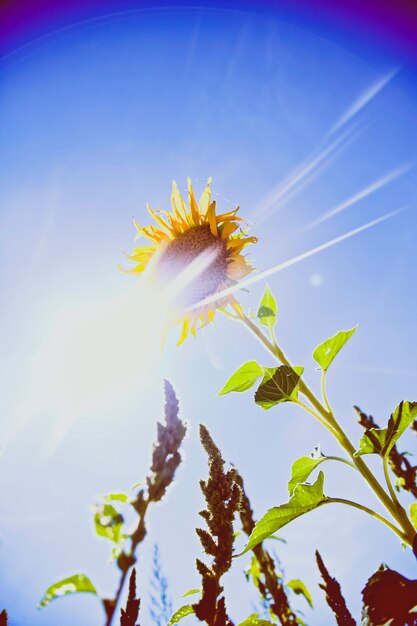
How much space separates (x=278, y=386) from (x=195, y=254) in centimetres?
205

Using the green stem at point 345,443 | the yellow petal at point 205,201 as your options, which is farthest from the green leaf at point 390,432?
the yellow petal at point 205,201

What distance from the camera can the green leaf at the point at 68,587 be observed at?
106 cm

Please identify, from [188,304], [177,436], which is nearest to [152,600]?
[188,304]

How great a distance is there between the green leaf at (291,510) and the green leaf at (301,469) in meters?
0.14

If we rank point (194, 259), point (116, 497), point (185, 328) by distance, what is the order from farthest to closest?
point (194, 259) → point (185, 328) → point (116, 497)

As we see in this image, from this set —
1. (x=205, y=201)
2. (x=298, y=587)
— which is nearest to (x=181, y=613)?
(x=298, y=587)

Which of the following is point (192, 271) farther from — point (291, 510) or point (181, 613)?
point (181, 613)

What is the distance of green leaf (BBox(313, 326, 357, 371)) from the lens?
2.26 m

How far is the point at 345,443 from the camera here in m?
1.92

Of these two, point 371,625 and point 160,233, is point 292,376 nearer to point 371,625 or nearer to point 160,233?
point 371,625

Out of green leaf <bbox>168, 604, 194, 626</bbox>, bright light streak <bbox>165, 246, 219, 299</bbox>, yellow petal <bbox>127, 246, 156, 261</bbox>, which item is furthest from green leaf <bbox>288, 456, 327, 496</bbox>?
yellow petal <bbox>127, 246, 156, 261</bbox>

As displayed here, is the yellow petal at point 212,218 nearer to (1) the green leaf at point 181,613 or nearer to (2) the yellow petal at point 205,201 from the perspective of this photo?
(2) the yellow petal at point 205,201

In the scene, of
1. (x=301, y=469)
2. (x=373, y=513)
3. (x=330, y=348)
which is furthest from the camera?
(x=330, y=348)

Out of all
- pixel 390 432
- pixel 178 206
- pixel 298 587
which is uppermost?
pixel 178 206
